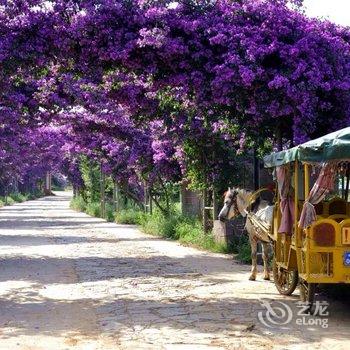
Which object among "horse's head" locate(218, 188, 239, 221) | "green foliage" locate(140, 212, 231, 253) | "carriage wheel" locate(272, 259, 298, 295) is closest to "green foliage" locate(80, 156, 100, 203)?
"green foliage" locate(140, 212, 231, 253)

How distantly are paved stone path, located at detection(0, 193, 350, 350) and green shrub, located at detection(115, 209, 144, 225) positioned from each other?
14.4 metres

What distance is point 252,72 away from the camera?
500 inches

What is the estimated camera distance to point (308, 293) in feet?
29.9

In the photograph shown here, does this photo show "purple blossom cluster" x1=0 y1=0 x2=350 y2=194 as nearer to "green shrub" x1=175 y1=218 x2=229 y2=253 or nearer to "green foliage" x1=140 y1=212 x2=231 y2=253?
"green shrub" x1=175 y1=218 x2=229 y2=253

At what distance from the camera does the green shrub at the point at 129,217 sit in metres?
33.0

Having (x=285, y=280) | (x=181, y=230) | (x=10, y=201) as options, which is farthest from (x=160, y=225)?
(x=10, y=201)

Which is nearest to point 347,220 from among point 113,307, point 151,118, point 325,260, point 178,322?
point 325,260

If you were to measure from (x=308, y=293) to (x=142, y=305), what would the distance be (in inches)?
106

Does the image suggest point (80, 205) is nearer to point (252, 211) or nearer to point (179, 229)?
point (179, 229)

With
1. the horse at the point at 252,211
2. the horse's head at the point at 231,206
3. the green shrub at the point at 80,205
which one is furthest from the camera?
the green shrub at the point at 80,205

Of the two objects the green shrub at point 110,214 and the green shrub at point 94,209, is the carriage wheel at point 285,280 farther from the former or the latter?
the green shrub at point 94,209

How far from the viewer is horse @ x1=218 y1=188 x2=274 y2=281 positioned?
12.4 metres

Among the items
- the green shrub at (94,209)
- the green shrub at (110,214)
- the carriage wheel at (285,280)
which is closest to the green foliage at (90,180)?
the green shrub at (94,209)

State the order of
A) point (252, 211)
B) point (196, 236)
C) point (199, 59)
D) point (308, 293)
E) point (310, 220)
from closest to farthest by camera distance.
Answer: point (310, 220) < point (308, 293) < point (199, 59) < point (252, 211) < point (196, 236)
